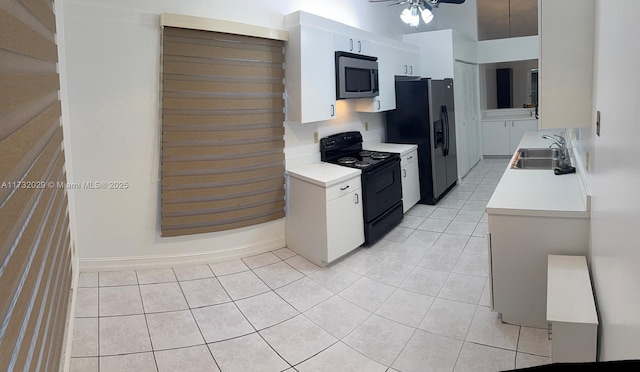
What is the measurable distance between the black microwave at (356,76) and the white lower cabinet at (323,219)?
990mm

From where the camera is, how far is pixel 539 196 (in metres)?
2.67

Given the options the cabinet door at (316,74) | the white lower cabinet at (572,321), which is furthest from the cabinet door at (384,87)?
the white lower cabinet at (572,321)

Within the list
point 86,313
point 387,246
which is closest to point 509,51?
point 387,246

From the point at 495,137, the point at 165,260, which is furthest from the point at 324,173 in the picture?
the point at 495,137

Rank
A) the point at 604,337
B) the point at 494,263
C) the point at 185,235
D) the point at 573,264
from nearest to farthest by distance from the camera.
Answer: the point at 604,337, the point at 573,264, the point at 494,263, the point at 185,235

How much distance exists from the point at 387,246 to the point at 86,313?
2.60 m

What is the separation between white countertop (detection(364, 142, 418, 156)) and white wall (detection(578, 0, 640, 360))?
297 cm

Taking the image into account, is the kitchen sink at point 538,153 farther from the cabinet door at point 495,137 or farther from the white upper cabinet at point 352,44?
the cabinet door at point 495,137

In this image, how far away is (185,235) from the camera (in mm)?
3547

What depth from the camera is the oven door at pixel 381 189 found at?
4.02 m

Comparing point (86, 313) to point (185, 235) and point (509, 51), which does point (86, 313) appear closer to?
point (185, 235)

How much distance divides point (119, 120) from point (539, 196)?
3071mm

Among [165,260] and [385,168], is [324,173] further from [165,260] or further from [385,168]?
[165,260]

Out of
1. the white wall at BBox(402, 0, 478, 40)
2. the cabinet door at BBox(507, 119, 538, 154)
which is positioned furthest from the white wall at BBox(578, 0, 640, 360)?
the cabinet door at BBox(507, 119, 538, 154)
